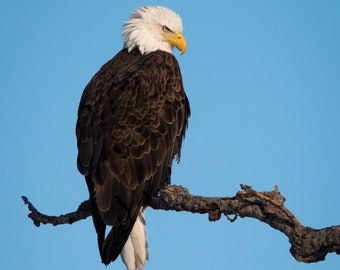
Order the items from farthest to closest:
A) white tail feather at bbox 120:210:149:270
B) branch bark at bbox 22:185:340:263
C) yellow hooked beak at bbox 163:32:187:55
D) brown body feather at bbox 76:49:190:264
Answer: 1. yellow hooked beak at bbox 163:32:187:55
2. white tail feather at bbox 120:210:149:270
3. brown body feather at bbox 76:49:190:264
4. branch bark at bbox 22:185:340:263

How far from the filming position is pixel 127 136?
6.04m

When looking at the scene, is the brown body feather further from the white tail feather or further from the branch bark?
the branch bark

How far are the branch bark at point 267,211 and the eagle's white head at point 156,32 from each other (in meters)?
2.33

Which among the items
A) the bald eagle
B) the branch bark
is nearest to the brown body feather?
the bald eagle

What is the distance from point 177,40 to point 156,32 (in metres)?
0.27

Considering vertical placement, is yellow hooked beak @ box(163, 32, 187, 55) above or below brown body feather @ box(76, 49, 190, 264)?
above

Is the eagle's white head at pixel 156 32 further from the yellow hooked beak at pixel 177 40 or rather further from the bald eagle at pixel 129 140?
the bald eagle at pixel 129 140

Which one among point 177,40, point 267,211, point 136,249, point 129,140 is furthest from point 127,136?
point 267,211

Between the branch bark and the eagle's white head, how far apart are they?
2327 millimetres

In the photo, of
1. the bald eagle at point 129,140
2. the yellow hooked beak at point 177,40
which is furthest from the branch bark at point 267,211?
the yellow hooked beak at point 177,40

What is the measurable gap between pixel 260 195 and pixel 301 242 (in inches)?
16.3

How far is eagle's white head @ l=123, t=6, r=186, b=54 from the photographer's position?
7520 millimetres

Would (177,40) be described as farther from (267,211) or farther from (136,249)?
(267,211)

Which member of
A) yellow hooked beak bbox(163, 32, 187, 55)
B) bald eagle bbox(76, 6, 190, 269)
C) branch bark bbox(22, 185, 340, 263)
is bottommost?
branch bark bbox(22, 185, 340, 263)
